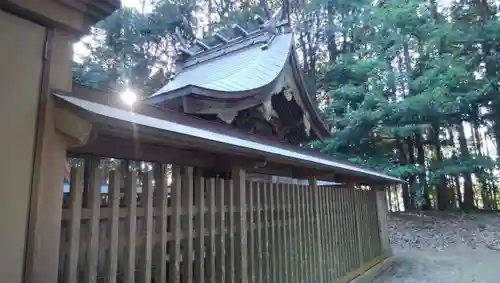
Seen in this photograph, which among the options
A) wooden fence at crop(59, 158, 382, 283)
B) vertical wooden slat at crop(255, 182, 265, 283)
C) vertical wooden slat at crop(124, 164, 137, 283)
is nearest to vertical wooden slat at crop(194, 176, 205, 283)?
wooden fence at crop(59, 158, 382, 283)

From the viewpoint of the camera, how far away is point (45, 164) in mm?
1894

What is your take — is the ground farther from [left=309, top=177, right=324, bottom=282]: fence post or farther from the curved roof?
the curved roof

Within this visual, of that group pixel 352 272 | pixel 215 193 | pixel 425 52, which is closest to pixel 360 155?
pixel 425 52

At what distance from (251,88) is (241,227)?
2.09 m

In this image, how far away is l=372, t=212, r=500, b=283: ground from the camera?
738 cm

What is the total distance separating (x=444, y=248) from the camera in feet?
Result: 33.2

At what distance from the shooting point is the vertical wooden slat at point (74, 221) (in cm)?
196

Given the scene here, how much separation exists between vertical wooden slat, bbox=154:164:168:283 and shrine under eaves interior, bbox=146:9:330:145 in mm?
1694

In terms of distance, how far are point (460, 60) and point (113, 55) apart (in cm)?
Answer: 1332

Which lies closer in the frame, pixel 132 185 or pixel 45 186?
pixel 45 186

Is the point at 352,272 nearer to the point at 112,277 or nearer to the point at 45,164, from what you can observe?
the point at 112,277

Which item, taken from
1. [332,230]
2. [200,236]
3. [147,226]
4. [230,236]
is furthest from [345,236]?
[147,226]

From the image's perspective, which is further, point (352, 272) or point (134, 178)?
point (352, 272)

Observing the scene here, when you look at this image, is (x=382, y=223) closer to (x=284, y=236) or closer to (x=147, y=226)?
(x=284, y=236)
